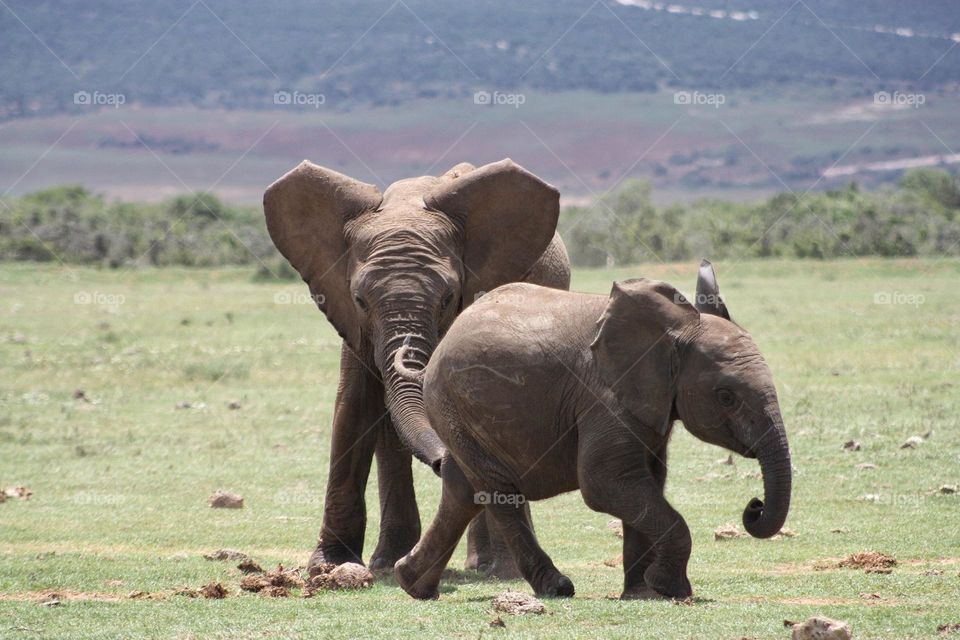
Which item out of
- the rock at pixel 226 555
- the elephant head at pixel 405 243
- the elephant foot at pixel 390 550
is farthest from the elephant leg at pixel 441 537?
the rock at pixel 226 555

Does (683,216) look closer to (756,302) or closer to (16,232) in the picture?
(16,232)

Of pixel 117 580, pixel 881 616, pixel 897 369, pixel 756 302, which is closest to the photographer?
pixel 881 616

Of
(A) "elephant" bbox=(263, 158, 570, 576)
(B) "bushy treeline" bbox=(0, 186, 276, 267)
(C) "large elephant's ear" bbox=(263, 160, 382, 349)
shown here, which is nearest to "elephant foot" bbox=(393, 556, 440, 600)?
(A) "elephant" bbox=(263, 158, 570, 576)

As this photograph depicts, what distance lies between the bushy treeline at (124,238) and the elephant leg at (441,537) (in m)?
39.6

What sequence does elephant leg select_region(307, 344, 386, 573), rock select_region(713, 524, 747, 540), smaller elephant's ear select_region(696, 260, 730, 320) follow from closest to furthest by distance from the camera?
1. smaller elephant's ear select_region(696, 260, 730, 320)
2. elephant leg select_region(307, 344, 386, 573)
3. rock select_region(713, 524, 747, 540)

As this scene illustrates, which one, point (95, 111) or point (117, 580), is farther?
point (95, 111)

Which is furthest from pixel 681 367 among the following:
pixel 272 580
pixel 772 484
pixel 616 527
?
pixel 616 527

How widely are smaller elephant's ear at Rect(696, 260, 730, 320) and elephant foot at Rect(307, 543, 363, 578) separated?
342cm

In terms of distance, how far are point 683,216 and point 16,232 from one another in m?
27.8

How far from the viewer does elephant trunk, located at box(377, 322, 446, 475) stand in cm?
959

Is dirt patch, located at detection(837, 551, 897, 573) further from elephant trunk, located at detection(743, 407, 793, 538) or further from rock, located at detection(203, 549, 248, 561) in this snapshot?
rock, located at detection(203, 549, 248, 561)

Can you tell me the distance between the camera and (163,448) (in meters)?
17.5

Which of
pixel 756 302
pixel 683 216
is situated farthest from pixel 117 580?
pixel 683 216

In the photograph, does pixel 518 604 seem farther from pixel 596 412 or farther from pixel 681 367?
pixel 681 367
